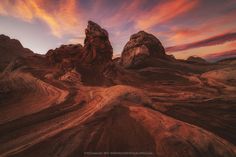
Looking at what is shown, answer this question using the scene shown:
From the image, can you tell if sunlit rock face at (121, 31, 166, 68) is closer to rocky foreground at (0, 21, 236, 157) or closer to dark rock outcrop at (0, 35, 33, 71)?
rocky foreground at (0, 21, 236, 157)

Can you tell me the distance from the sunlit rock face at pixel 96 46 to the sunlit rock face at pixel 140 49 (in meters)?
8.16

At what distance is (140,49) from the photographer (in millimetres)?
26828

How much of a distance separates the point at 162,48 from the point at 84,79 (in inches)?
706

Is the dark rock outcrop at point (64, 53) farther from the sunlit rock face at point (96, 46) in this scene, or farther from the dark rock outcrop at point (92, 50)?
the sunlit rock face at point (96, 46)

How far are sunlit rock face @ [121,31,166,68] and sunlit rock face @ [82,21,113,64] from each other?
8159 millimetres

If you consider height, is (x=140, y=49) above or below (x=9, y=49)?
below

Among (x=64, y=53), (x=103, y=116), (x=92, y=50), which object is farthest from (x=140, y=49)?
(x=103, y=116)

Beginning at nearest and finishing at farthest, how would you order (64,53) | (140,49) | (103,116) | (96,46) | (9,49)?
(103,116), (96,46), (64,53), (140,49), (9,49)

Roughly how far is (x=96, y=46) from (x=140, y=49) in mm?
10769

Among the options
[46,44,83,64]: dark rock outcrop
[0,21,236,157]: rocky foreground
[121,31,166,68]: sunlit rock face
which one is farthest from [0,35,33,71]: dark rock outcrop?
[0,21,236,157]: rocky foreground

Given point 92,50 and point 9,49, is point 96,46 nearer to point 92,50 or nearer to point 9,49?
point 92,50

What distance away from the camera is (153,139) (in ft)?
19.4

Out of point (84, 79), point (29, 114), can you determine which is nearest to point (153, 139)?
point (29, 114)

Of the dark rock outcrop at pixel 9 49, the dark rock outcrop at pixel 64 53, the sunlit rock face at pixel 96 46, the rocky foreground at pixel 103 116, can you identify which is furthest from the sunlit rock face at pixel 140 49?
the dark rock outcrop at pixel 9 49
